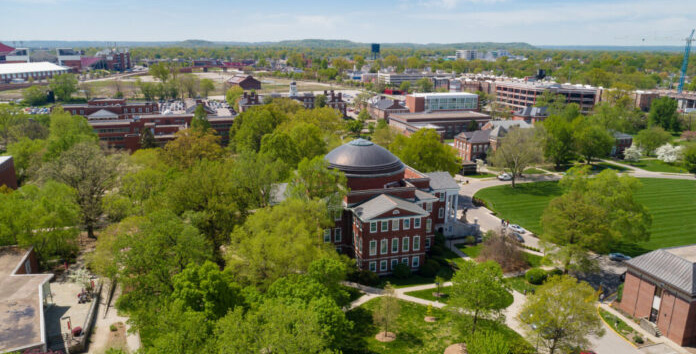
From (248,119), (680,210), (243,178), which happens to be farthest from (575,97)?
(243,178)

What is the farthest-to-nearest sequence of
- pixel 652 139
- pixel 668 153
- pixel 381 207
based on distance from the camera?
pixel 652 139, pixel 668 153, pixel 381 207

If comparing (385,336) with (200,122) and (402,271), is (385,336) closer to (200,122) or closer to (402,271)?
(402,271)

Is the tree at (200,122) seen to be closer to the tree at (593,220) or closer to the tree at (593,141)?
the tree at (593,220)

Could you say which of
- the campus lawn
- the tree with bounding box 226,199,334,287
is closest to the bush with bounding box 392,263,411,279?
the campus lawn

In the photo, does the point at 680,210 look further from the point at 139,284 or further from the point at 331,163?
the point at 139,284

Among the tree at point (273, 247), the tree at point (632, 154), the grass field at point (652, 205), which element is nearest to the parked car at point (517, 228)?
the grass field at point (652, 205)

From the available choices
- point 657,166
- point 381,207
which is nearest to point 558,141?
point 657,166
